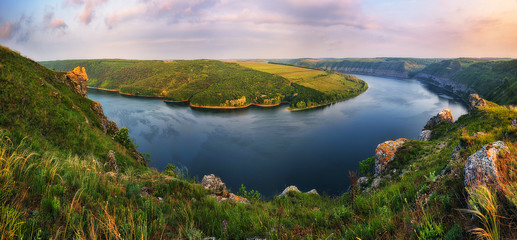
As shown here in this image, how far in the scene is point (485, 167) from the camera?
4301 mm

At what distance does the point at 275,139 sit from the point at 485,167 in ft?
224

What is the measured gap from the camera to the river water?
5041cm

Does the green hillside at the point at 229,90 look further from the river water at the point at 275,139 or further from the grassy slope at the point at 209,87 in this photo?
the river water at the point at 275,139

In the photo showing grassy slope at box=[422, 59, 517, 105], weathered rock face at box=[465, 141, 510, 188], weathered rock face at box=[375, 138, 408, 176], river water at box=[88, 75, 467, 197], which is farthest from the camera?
grassy slope at box=[422, 59, 517, 105]

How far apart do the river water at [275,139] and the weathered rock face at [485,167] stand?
28.8 meters

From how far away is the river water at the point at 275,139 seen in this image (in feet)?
165

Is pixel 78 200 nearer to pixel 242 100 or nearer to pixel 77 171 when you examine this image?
pixel 77 171

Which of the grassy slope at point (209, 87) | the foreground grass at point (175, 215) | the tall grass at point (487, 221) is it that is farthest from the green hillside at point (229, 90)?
the tall grass at point (487, 221)

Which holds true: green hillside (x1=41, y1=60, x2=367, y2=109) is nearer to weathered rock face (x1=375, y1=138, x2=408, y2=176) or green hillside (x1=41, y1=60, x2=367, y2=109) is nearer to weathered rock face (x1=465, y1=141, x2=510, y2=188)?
weathered rock face (x1=375, y1=138, x2=408, y2=176)

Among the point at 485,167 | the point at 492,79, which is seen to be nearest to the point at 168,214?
the point at 485,167

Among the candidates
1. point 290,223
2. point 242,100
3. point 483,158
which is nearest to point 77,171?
point 290,223

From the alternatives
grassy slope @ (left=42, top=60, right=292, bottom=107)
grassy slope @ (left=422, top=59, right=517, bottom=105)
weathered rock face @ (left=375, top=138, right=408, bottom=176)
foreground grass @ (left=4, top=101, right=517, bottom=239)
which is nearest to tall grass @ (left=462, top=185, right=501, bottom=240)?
Result: foreground grass @ (left=4, top=101, right=517, bottom=239)

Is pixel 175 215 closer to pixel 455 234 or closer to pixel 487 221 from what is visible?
pixel 455 234

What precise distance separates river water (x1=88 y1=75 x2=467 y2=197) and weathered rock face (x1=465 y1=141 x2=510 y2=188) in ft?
94.6
